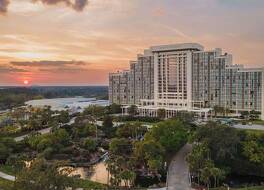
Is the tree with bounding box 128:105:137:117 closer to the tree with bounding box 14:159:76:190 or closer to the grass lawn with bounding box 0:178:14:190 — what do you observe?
the grass lawn with bounding box 0:178:14:190

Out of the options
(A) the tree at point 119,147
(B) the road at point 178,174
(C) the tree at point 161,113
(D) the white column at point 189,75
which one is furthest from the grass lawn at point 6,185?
(D) the white column at point 189,75

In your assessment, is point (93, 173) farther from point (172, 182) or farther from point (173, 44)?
point (173, 44)

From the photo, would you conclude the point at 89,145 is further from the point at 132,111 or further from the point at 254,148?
the point at 132,111

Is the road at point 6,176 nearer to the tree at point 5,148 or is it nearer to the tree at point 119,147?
the tree at point 5,148

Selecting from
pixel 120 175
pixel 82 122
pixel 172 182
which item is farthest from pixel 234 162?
pixel 82 122

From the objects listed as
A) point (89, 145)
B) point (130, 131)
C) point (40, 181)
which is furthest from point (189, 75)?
point (40, 181)

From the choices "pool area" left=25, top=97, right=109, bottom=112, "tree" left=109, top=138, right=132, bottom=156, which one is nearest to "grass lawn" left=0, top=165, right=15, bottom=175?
"tree" left=109, top=138, right=132, bottom=156
